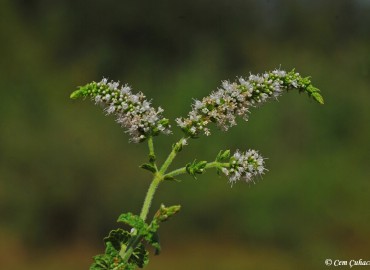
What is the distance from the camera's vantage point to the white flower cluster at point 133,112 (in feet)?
4.29

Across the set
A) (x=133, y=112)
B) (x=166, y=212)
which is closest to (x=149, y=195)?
(x=166, y=212)

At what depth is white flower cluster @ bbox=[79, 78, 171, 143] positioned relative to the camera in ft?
4.29

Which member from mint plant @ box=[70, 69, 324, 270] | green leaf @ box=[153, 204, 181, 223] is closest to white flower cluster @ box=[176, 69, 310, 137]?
mint plant @ box=[70, 69, 324, 270]

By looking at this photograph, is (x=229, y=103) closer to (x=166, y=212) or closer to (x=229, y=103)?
(x=229, y=103)

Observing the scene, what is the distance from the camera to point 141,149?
8508 mm

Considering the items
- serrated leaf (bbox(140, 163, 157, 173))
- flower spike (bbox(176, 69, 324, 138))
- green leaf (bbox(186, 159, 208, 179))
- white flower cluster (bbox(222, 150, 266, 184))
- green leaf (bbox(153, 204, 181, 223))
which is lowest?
green leaf (bbox(153, 204, 181, 223))

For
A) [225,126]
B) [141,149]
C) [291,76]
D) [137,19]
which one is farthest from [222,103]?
[137,19]

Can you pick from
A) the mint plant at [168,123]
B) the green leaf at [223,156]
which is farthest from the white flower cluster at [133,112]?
the green leaf at [223,156]

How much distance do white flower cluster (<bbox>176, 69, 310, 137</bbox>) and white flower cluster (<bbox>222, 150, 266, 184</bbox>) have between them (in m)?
0.07

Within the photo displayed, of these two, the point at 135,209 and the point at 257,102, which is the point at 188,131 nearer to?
the point at 257,102

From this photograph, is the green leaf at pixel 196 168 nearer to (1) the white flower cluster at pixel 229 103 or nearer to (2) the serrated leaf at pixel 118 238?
(1) the white flower cluster at pixel 229 103

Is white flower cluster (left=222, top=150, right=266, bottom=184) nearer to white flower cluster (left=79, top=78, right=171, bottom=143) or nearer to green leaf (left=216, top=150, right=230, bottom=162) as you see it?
green leaf (left=216, top=150, right=230, bottom=162)

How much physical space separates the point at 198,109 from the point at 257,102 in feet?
0.35

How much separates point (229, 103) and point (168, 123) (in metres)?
0.11
